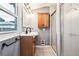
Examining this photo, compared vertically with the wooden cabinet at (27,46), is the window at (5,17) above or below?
above

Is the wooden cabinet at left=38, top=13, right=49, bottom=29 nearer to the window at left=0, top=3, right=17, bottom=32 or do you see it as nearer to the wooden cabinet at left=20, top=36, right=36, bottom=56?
the wooden cabinet at left=20, top=36, right=36, bottom=56

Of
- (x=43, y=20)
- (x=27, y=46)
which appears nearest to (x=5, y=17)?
(x=27, y=46)

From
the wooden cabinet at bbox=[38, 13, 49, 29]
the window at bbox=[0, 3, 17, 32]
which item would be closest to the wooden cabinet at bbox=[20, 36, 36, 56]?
the window at bbox=[0, 3, 17, 32]

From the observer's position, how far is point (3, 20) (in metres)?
2.17

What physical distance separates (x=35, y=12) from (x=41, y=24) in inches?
28.5

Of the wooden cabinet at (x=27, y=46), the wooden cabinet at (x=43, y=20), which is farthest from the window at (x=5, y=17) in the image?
the wooden cabinet at (x=43, y=20)

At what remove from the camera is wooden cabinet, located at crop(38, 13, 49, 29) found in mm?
6484

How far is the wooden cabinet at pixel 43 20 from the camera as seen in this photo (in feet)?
21.3

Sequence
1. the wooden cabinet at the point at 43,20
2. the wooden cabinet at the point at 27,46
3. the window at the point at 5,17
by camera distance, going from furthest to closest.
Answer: the wooden cabinet at the point at 43,20 → the wooden cabinet at the point at 27,46 → the window at the point at 5,17

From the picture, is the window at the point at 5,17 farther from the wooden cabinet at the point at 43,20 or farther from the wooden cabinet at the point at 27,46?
the wooden cabinet at the point at 43,20

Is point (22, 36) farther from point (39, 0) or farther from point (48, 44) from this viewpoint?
point (48, 44)

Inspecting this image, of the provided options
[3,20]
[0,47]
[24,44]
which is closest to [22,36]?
[24,44]

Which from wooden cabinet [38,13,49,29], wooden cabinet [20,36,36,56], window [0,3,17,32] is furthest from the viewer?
wooden cabinet [38,13,49,29]

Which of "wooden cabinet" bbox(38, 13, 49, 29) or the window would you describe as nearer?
the window
